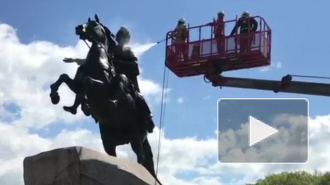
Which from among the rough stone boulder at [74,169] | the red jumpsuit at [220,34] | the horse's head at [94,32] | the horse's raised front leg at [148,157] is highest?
the red jumpsuit at [220,34]

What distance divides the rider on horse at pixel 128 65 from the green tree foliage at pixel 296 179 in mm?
37464

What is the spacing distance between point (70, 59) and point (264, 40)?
20.0 feet

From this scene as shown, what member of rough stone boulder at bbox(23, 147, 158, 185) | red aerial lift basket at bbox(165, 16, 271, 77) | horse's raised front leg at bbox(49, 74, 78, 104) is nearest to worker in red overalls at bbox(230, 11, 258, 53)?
red aerial lift basket at bbox(165, 16, 271, 77)

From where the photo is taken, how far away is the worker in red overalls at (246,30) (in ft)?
57.6

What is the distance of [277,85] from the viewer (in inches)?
772

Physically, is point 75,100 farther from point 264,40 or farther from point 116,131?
point 264,40

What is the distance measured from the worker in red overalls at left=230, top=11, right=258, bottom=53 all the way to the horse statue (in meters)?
5.04

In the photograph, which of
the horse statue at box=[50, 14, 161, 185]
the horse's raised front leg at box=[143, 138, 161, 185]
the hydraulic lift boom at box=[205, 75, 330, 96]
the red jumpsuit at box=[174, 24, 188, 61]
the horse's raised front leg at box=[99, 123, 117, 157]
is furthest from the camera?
the hydraulic lift boom at box=[205, 75, 330, 96]

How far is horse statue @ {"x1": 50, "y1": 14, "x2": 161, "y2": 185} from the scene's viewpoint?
12.1 metres

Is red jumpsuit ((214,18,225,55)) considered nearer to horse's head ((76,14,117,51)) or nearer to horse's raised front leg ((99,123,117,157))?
horse's head ((76,14,117,51))

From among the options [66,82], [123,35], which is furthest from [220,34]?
[66,82]

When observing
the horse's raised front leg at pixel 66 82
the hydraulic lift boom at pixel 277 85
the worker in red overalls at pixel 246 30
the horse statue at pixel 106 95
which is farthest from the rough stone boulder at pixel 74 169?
the hydraulic lift boom at pixel 277 85

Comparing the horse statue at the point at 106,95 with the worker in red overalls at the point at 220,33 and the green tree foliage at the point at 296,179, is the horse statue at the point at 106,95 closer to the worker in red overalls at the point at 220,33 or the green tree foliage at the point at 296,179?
the worker in red overalls at the point at 220,33

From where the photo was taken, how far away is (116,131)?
13.1 meters
